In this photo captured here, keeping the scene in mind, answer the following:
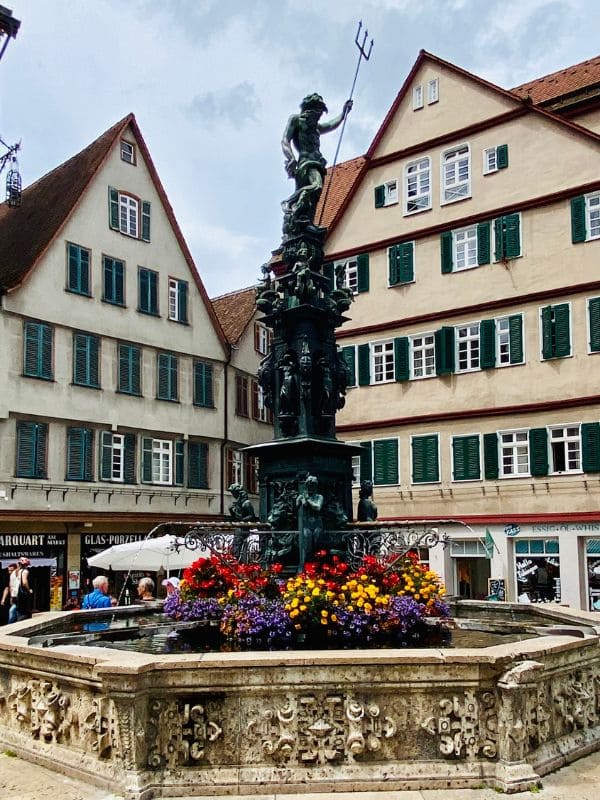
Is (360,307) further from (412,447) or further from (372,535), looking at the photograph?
(372,535)

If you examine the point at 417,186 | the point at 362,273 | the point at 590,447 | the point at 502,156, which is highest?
the point at 502,156

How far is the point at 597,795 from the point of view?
6.43m

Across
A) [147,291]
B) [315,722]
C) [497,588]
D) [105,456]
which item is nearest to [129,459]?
[105,456]

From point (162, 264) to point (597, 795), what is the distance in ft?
90.2

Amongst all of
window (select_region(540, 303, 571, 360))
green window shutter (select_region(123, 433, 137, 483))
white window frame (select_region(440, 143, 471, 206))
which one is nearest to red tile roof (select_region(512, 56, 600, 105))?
white window frame (select_region(440, 143, 471, 206))

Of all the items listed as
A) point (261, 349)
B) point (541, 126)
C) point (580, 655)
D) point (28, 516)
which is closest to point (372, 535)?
point (580, 655)

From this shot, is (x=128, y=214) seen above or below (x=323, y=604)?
above

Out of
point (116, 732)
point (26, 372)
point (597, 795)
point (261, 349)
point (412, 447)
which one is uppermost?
point (261, 349)

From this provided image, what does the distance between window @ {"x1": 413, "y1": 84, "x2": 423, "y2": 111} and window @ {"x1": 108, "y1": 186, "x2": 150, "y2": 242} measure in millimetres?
9454

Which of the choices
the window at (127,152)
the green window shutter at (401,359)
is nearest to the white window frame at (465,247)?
the green window shutter at (401,359)

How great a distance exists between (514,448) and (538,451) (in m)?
0.90

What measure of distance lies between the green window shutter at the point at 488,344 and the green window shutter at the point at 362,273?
471 centimetres

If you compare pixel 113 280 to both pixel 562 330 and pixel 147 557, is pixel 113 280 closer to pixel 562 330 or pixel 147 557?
pixel 147 557

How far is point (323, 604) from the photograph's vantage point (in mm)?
8281
